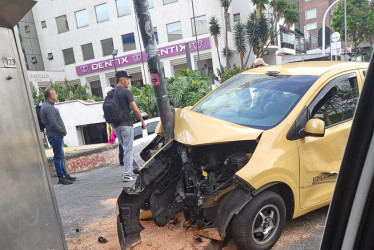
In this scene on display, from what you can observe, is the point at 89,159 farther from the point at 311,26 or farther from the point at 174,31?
the point at 311,26

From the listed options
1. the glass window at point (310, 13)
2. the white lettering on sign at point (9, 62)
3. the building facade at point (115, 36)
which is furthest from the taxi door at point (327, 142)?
the glass window at point (310, 13)

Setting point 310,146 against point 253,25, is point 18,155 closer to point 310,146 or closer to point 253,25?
point 310,146

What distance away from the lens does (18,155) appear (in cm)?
221

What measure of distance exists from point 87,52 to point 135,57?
6.14 m

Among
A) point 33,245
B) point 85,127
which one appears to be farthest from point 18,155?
point 85,127

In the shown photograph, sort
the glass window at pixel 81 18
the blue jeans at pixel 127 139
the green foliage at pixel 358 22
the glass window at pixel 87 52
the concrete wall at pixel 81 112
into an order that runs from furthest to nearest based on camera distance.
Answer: the glass window at pixel 87 52
the glass window at pixel 81 18
the green foliage at pixel 358 22
the concrete wall at pixel 81 112
the blue jeans at pixel 127 139

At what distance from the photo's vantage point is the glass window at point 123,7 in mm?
29547

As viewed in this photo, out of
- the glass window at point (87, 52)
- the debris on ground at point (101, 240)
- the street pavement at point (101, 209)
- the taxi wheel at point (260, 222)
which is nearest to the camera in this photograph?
the taxi wheel at point (260, 222)

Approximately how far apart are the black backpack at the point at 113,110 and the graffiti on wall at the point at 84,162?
244 cm

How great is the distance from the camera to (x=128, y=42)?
30281 millimetres

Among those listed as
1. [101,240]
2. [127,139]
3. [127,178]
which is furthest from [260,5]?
[101,240]

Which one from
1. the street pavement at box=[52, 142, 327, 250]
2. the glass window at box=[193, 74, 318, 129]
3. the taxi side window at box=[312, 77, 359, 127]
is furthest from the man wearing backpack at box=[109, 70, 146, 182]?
the taxi side window at box=[312, 77, 359, 127]

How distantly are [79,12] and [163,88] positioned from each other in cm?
3176

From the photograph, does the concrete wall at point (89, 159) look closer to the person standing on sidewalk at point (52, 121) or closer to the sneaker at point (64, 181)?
the sneaker at point (64, 181)
